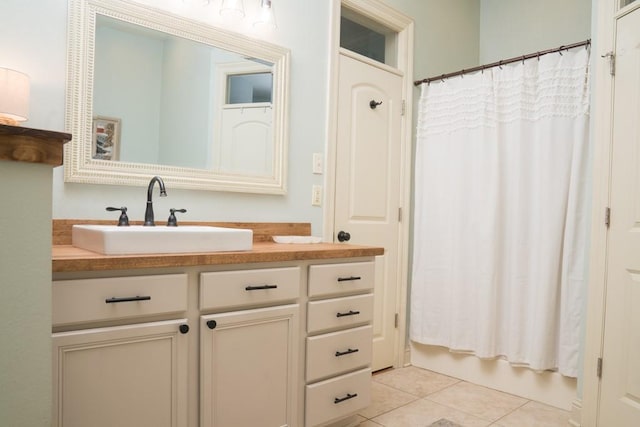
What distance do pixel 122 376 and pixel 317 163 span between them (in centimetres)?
149

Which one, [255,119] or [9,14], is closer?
[9,14]

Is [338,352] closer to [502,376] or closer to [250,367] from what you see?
[250,367]

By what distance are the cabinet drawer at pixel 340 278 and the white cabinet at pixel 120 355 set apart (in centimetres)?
56

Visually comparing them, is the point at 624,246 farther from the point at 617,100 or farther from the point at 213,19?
the point at 213,19

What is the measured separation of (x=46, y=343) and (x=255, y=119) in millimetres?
1478

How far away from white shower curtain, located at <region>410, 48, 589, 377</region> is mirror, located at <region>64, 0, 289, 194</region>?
1147mm

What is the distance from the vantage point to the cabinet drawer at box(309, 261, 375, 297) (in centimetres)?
177

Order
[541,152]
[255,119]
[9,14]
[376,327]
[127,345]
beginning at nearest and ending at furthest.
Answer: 1. [127,345]
2. [9,14]
3. [255,119]
4. [541,152]
5. [376,327]

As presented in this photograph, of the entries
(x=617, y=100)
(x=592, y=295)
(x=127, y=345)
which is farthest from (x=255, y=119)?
(x=592, y=295)

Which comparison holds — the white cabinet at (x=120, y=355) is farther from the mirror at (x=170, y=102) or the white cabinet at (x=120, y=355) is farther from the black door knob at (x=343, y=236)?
the black door knob at (x=343, y=236)

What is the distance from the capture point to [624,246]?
6.20 feet

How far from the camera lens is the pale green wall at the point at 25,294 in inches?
34.1

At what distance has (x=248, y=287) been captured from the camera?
1.55 metres

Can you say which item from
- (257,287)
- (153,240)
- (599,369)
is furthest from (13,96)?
(599,369)
